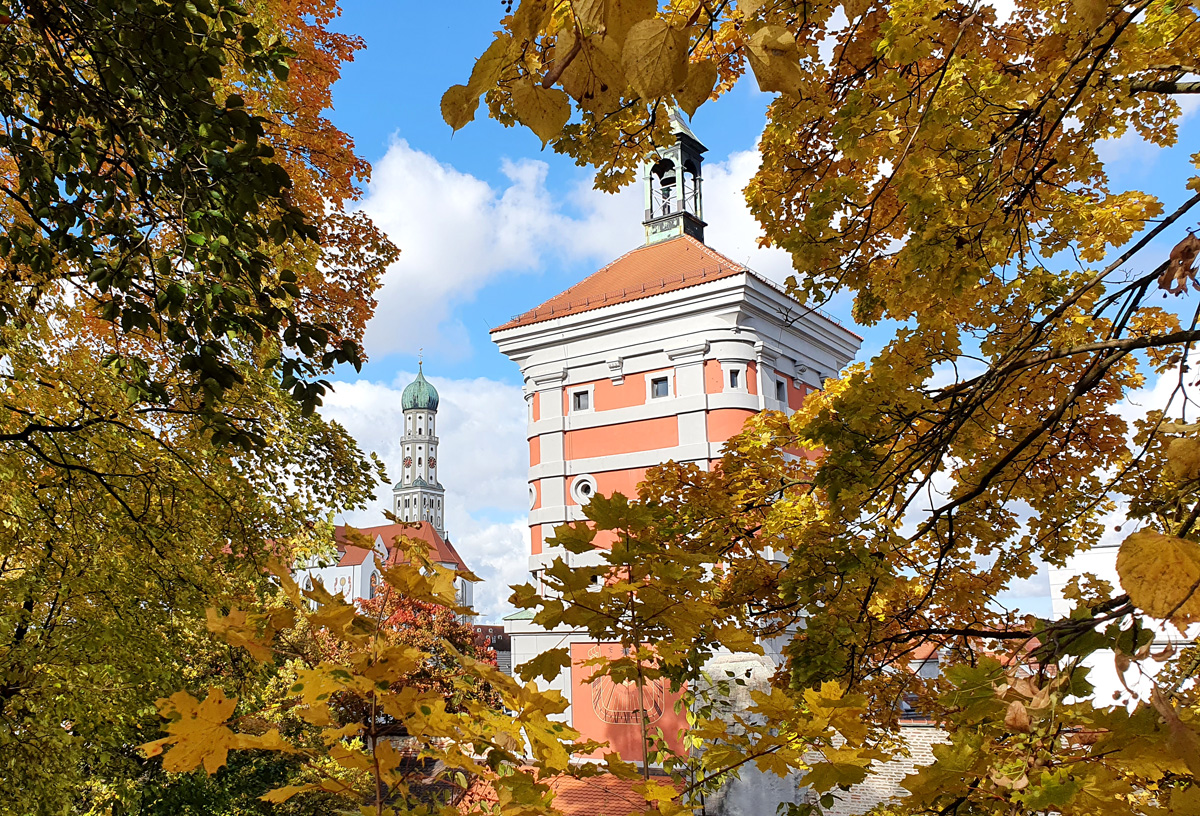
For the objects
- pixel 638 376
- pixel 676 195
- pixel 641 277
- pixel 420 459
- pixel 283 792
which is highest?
pixel 420 459

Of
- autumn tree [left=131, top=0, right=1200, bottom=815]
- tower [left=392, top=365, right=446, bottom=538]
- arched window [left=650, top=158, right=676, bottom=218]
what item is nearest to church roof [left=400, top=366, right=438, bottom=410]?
tower [left=392, top=365, right=446, bottom=538]

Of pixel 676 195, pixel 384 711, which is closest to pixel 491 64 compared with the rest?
pixel 384 711

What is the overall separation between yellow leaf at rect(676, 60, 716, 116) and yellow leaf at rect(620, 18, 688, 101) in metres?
0.13

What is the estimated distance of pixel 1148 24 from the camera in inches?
116

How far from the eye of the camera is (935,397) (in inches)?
128

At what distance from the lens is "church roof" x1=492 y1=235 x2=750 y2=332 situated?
15.1m

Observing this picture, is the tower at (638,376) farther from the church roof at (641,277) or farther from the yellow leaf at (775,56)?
the yellow leaf at (775,56)

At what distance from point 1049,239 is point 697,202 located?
14.7m

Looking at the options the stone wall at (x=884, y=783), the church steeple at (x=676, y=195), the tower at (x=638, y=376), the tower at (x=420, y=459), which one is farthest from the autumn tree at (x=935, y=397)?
the tower at (x=420, y=459)

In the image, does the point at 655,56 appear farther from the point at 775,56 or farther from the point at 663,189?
the point at 663,189

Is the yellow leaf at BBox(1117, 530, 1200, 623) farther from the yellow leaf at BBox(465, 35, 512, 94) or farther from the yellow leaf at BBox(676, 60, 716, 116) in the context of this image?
the yellow leaf at BBox(465, 35, 512, 94)

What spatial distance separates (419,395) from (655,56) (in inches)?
3330

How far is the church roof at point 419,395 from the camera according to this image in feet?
270

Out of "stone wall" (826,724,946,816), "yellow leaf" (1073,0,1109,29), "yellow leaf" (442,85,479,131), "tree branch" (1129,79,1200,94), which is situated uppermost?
"tree branch" (1129,79,1200,94)
